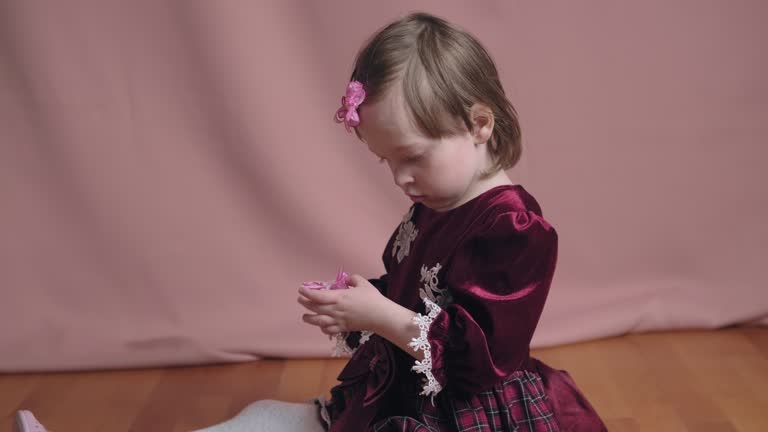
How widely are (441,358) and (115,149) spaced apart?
1.04 meters

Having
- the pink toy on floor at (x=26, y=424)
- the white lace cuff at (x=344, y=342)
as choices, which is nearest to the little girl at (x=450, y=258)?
the white lace cuff at (x=344, y=342)

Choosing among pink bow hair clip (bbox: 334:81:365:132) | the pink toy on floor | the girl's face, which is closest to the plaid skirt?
the girl's face

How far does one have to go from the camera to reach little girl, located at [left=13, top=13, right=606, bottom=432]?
1233mm

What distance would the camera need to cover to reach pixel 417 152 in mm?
1242

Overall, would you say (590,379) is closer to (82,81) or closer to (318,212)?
(318,212)

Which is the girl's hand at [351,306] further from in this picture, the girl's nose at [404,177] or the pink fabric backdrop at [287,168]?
the pink fabric backdrop at [287,168]

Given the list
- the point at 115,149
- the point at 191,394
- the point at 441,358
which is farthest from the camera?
the point at 115,149

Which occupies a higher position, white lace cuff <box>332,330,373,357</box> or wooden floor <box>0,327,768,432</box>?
white lace cuff <box>332,330,373,357</box>

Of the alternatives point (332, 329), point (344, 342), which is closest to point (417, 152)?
point (332, 329)

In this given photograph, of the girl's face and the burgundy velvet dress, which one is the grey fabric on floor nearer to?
the burgundy velvet dress

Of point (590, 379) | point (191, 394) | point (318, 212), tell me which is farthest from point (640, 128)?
point (191, 394)

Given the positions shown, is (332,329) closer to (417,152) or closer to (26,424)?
(417,152)

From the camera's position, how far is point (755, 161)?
2.09m

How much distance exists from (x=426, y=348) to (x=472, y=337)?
0.19 feet
